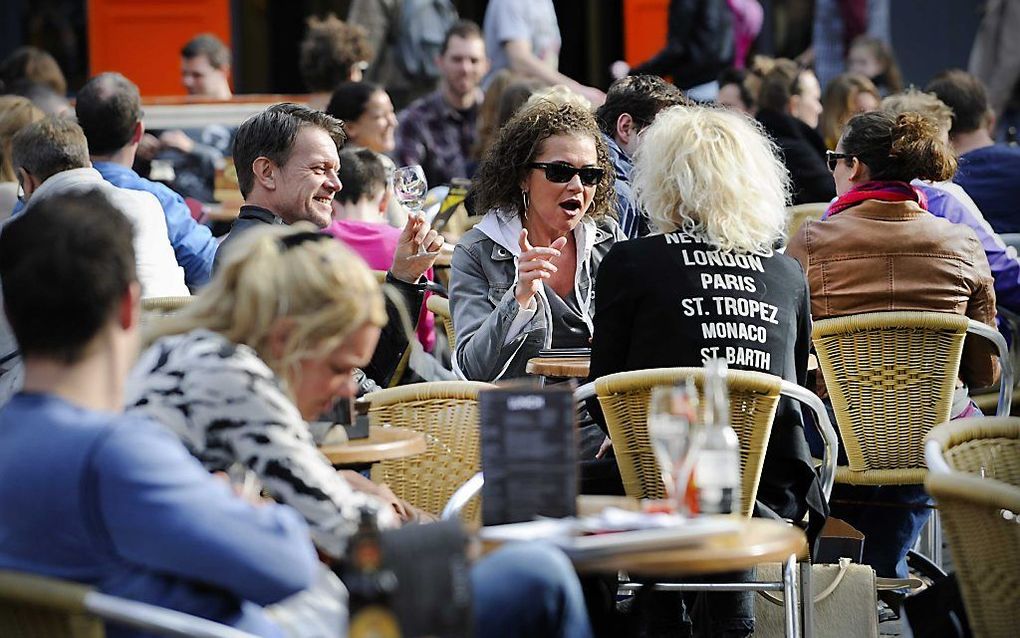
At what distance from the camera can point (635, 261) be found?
4.00m

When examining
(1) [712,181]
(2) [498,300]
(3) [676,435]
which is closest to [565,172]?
(2) [498,300]

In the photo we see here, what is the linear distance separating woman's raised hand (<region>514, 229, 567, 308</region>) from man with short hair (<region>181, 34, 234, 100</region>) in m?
6.01

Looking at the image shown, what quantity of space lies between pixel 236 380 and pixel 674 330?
4.97 feet

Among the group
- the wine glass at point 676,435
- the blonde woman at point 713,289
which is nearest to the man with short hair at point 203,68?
the blonde woman at point 713,289

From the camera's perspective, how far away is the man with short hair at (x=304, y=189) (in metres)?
4.77

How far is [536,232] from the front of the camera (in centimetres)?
500

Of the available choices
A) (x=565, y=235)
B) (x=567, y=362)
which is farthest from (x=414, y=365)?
(x=567, y=362)

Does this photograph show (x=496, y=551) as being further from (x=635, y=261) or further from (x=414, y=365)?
(x=414, y=365)

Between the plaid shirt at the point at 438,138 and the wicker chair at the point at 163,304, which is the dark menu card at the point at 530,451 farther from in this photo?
the plaid shirt at the point at 438,138

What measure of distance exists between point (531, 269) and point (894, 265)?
4.58ft

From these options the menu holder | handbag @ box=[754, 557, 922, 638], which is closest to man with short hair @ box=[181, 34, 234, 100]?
handbag @ box=[754, 557, 922, 638]

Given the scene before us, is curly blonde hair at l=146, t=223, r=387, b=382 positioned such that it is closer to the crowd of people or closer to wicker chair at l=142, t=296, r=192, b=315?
the crowd of people

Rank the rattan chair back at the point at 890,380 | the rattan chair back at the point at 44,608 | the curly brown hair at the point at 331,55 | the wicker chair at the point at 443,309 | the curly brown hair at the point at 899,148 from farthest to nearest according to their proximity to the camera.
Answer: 1. the curly brown hair at the point at 331,55
2. the wicker chair at the point at 443,309
3. the curly brown hair at the point at 899,148
4. the rattan chair back at the point at 890,380
5. the rattan chair back at the point at 44,608

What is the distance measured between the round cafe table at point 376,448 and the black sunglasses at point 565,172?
1.43 metres
